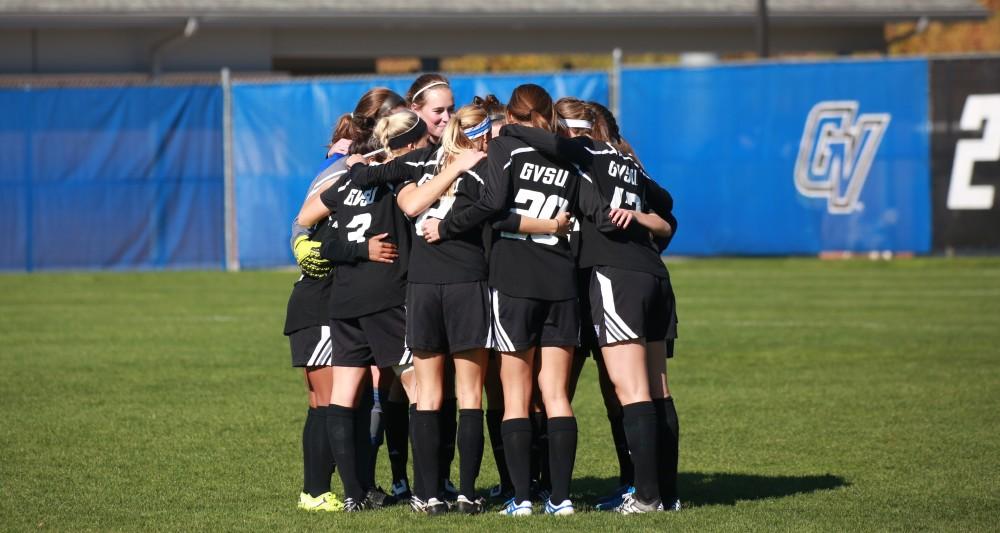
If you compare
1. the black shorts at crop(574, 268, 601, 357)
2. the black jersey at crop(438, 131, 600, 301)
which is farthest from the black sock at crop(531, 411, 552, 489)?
the black jersey at crop(438, 131, 600, 301)

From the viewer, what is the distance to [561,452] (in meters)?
6.16

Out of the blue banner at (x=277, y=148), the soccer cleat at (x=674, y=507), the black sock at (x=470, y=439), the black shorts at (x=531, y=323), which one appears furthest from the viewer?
the blue banner at (x=277, y=148)

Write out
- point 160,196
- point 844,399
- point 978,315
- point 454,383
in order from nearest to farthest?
1. point 454,383
2. point 844,399
3. point 978,315
4. point 160,196

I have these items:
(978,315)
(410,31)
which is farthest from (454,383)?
(410,31)

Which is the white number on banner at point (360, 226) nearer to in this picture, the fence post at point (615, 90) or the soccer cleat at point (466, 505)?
the soccer cleat at point (466, 505)

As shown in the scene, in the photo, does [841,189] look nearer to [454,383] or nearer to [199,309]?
[199,309]

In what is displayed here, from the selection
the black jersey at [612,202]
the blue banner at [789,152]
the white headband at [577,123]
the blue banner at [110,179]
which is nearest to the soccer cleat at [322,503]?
the black jersey at [612,202]

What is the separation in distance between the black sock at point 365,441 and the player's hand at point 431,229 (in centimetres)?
95

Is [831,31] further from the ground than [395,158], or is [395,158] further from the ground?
[831,31]

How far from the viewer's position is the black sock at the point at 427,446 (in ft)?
20.5

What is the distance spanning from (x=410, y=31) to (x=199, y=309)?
13.8m

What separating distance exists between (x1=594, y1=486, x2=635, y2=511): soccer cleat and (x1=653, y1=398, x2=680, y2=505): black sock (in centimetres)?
17

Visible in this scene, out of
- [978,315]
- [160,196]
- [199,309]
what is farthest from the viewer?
[160,196]

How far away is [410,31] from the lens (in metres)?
28.3
